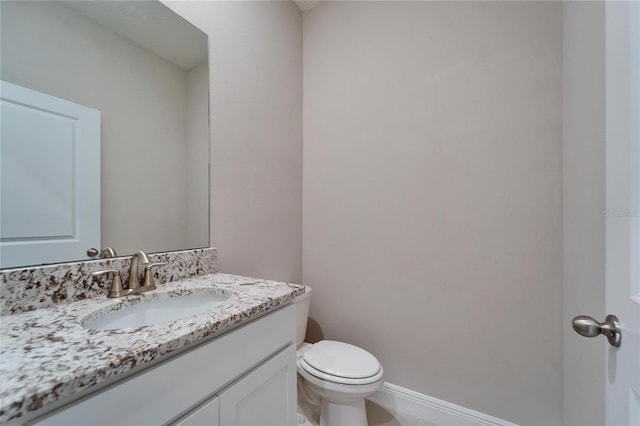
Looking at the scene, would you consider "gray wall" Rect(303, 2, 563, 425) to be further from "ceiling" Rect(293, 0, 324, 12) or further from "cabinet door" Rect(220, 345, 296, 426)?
"cabinet door" Rect(220, 345, 296, 426)

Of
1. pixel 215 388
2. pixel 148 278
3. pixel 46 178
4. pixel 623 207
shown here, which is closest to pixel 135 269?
pixel 148 278

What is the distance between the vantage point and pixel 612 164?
0.51 meters

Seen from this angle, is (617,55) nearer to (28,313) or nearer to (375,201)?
(375,201)

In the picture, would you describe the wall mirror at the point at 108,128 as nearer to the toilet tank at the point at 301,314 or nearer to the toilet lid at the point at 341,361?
the toilet tank at the point at 301,314

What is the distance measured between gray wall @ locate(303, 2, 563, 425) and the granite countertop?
0.94 m

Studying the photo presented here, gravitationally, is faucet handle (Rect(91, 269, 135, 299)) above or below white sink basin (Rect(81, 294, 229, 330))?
above

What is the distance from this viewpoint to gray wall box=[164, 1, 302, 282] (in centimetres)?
127

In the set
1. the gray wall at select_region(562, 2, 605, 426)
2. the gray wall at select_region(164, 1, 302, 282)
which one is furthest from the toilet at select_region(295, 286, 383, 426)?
the gray wall at select_region(562, 2, 605, 426)

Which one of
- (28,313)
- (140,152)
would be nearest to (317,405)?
(28,313)

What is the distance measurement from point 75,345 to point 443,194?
1.48 meters

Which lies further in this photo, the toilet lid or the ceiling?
the ceiling

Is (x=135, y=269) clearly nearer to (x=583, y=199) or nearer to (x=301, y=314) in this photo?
(x=301, y=314)

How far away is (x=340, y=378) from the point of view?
119 centimetres

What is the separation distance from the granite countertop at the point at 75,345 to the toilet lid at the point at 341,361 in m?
0.62
